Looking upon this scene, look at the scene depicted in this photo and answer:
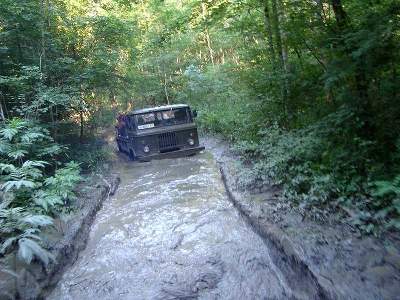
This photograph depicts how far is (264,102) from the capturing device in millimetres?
9734

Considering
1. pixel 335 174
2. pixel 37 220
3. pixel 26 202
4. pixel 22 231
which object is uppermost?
pixel 37 220

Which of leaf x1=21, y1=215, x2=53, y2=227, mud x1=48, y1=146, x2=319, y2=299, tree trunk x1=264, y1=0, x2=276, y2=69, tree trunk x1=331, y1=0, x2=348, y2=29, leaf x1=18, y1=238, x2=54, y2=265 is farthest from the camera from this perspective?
tree trunk x1=264, y1=0, x2=276, y2=69

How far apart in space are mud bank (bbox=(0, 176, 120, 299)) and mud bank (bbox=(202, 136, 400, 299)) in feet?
8.77

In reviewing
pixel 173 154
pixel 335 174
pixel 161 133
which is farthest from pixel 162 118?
→ pixel 335 174

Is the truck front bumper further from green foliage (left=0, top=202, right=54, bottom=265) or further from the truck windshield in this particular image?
green foliage (left=0, top=202, right=54, bottom=265)

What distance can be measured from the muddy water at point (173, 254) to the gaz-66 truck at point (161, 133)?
308cm

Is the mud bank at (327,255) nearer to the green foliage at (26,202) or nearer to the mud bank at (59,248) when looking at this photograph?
the green foliage at (26,202)

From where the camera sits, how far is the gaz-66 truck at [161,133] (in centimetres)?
1177

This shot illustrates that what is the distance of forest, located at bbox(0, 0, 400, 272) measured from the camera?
16.3ft

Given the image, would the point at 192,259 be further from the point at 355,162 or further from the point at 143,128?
the point at 143,128

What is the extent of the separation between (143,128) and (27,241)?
837 centimetres

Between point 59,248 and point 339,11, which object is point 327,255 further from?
point 339,11

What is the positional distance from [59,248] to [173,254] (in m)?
1.56

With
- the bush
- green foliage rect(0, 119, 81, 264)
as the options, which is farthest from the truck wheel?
the bush
